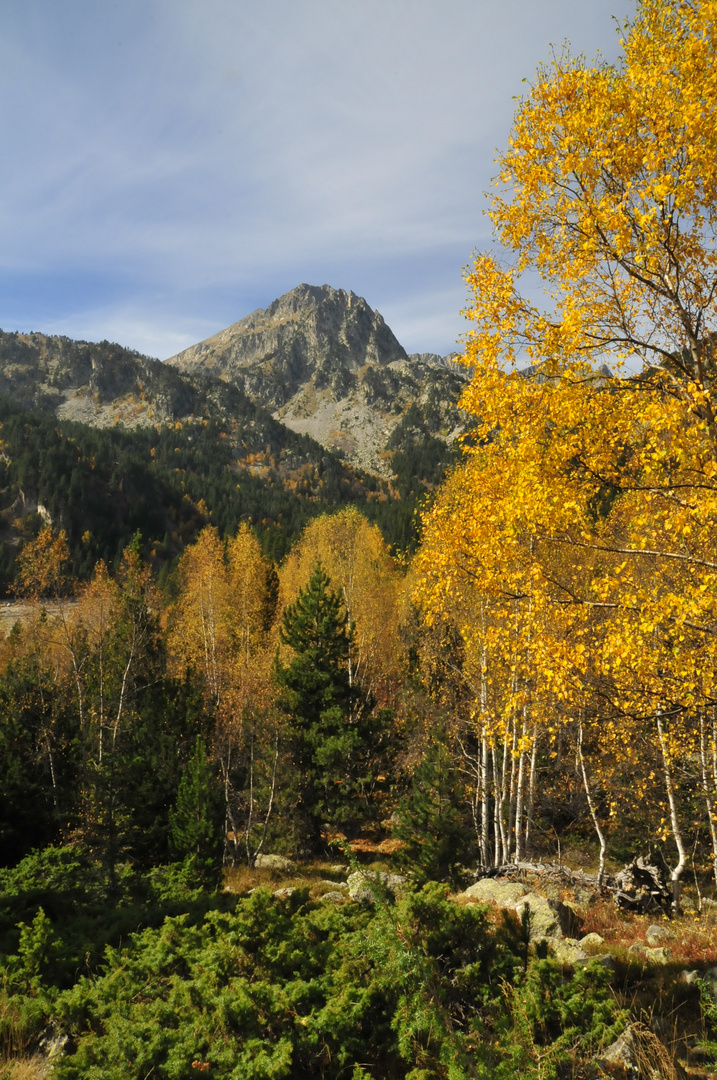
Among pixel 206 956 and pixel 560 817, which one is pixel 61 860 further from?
pixel 560 817

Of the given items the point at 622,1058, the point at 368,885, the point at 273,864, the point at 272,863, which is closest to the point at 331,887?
the point at 273,864

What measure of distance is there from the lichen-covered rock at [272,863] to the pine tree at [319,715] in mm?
2516

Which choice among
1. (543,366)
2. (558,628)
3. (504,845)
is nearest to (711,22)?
(543,366)

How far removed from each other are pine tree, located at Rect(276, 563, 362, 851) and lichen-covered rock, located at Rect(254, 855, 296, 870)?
8.25 ft

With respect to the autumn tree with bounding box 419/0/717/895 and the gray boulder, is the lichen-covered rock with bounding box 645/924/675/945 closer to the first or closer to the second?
the gray boulder

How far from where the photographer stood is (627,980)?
6.35m

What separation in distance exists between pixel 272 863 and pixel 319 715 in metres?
5.63

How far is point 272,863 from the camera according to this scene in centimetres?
1838

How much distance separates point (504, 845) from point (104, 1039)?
40.0 feet

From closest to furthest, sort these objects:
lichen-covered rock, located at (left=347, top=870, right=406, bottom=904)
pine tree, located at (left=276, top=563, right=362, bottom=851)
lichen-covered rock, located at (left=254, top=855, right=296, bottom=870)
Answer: lichen-covered rock, located at (left=347, top=870, right=406, bottom=904) → lichen-covered rock, located at (left=254, top=855, right=296, bottom=870) → pine tree, located at (left=276, top=563, right=362, bottom=851)

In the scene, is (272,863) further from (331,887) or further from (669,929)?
(669,929)

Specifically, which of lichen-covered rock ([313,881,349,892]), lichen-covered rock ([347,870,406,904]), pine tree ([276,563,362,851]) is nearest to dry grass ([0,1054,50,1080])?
lichen-covered rock ([347,870,406,904])

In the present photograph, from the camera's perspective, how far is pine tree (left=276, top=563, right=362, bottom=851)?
2136 cm

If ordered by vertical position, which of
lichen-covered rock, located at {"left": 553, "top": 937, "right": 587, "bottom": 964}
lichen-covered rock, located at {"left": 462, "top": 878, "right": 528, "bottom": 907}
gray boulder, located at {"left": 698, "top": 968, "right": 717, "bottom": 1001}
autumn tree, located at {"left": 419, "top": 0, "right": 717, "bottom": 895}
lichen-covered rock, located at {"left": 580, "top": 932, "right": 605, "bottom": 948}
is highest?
Answer: autumn tree, located at {"left": 419, "top": 0, "right": 717, "bottom": 895}
